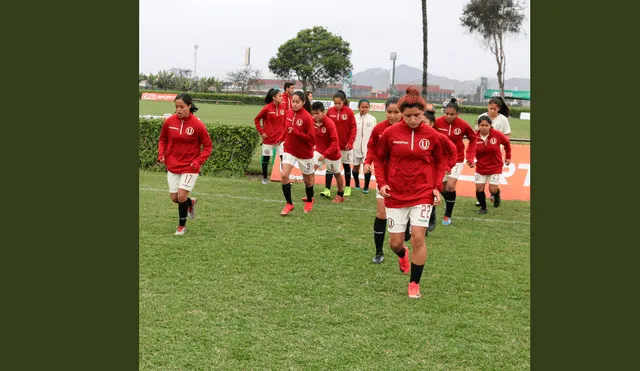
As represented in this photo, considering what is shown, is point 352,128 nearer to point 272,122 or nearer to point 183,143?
point 272,122

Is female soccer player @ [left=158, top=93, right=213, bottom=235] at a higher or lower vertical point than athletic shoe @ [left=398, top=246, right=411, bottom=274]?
higher

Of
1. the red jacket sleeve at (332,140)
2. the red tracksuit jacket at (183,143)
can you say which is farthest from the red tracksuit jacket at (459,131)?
the red tracksuit jacket at (183,143)

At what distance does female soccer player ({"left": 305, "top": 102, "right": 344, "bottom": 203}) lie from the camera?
1007 centimetres

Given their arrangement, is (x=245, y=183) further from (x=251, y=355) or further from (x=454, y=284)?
(x=251, y=355)

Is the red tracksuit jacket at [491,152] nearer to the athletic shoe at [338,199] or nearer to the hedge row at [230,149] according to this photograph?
the athletic shoe at [338,199]

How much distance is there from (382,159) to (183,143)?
3.24 m

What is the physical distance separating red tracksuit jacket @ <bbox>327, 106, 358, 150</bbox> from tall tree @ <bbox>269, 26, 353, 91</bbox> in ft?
230

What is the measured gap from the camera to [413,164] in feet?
19.2

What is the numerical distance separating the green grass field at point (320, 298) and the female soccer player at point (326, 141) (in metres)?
1.32

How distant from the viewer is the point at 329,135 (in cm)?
1060

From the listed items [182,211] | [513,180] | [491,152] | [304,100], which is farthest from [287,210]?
[513,180]

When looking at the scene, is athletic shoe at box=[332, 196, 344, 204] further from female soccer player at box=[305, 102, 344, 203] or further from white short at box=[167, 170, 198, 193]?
white short at box=[167, 170, 198, 193]

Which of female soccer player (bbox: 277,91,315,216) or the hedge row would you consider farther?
the hedge row

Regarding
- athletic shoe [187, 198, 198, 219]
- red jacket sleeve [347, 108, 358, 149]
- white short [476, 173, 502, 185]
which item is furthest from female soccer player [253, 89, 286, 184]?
white short [476, 173, 502, 185]
